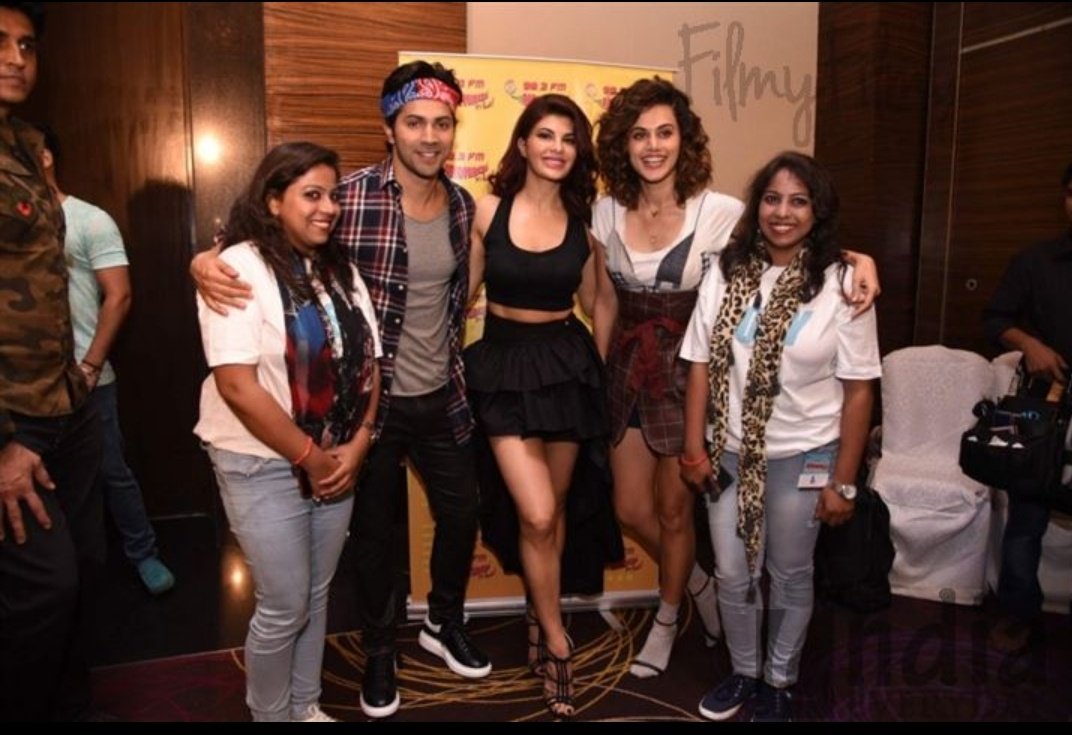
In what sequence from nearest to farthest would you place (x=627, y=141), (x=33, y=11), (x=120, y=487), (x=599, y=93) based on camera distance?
(x=33, y=11) → (x=627, y=141) → (x=599, y=93) → (x=120, y=487)

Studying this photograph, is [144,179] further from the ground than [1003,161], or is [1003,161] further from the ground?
[1003,161]

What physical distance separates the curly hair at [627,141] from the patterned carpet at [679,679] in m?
1.46

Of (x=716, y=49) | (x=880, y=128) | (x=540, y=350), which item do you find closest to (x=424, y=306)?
(x=540, y=350)

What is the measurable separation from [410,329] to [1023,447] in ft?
5.96

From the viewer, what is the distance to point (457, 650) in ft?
8.21

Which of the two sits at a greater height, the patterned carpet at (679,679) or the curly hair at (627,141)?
the curly hair at (627,141)

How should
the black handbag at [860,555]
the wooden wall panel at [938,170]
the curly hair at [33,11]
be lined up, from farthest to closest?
1. the wooden wall panel at [938,170]
2. the black handbag at [860,555]
3. the curly hair at [33,11]

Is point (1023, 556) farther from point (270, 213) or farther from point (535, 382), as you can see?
point (270, 213)

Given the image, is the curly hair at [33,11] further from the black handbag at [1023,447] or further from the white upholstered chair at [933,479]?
the white upholstered chair at [933,479]

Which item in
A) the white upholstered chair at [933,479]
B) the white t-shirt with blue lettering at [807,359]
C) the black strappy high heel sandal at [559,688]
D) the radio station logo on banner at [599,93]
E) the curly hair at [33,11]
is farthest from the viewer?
the white upholstered chair at [933,479]

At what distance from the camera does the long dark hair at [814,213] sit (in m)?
2.00

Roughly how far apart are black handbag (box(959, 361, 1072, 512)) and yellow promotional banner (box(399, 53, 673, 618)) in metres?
1.16

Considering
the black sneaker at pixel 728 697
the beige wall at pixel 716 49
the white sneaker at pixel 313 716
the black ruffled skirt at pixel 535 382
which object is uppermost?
the beige wall at pixel 716 49

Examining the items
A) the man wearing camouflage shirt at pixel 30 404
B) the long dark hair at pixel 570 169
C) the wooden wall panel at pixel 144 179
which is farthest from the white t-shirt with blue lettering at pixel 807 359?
the wooden wall panel at pixel 144 179
